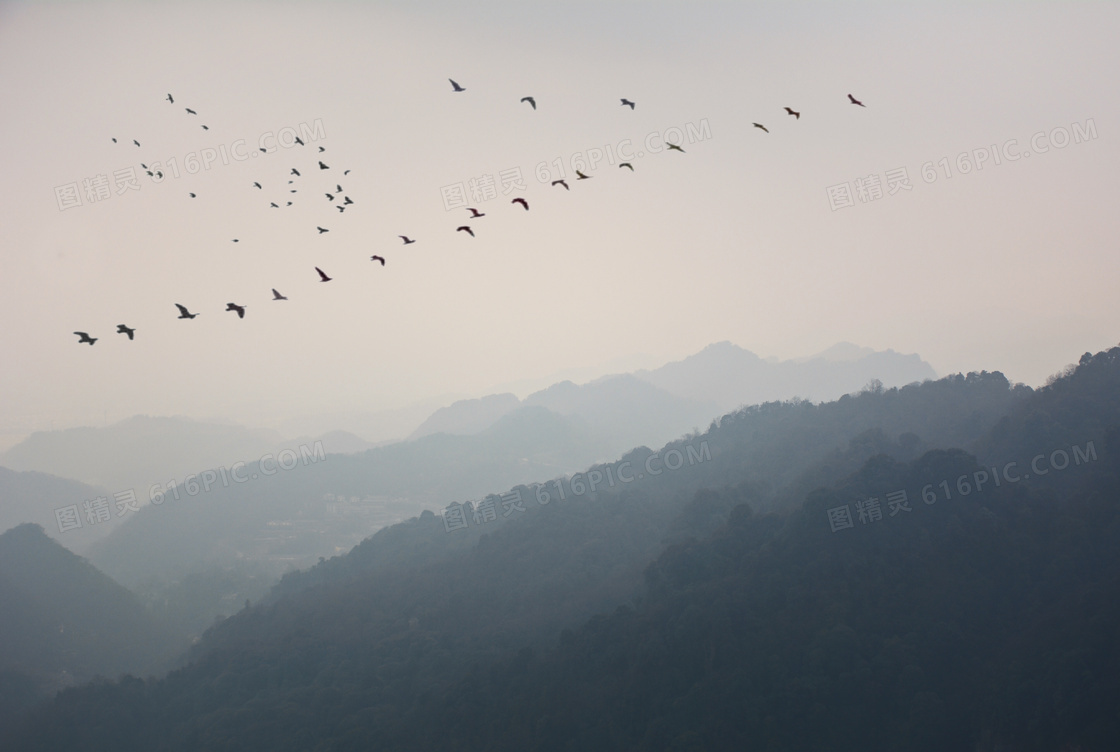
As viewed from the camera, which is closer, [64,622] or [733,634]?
[733,634]

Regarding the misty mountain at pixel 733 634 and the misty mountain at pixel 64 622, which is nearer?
the misty mountain at pixel 733 634

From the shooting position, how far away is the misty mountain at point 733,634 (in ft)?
188

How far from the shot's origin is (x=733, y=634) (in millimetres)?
67688

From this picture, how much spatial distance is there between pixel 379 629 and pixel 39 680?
5340cm

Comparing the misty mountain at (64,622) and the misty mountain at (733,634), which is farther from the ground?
the misty mountain at (64,622)

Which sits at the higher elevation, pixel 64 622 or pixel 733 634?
pixel 64 622

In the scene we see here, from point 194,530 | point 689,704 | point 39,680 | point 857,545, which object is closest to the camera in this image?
point 689,704

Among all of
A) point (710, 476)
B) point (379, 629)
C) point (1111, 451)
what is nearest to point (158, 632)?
point (379, 629)

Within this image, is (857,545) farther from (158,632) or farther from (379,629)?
(158,632)

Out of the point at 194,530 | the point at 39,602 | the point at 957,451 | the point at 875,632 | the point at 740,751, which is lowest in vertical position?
the point at 740,751

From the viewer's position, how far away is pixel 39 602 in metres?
117

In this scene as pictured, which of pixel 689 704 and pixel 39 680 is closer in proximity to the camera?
pixel 689 704

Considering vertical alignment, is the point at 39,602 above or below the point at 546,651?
above

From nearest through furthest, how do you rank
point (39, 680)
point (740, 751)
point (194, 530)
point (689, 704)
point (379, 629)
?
point (740, 751) → point (689, 704) → point (379, 629) → point (39, 680) → point (194, 530)
